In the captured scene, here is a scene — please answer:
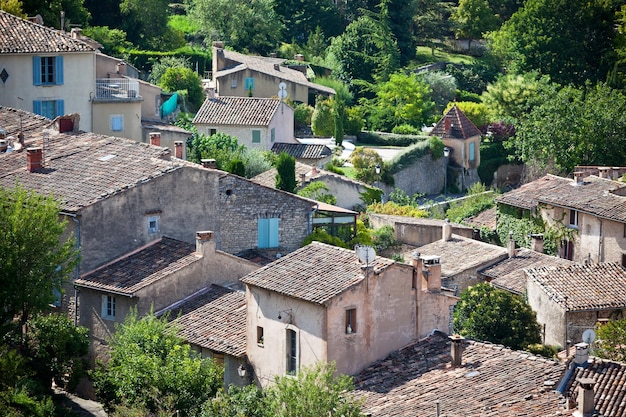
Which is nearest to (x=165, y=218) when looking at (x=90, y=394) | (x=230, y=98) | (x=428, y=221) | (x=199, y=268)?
(x=199, y=268)

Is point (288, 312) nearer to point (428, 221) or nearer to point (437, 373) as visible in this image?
point (437, 373)

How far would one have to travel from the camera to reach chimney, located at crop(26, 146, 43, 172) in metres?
49.2

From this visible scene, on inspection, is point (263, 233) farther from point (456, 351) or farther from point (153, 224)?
point (456, 351)

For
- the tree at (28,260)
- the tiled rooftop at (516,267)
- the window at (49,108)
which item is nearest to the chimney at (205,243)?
the tree at (28,260)

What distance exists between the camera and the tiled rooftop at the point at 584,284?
2058 inches

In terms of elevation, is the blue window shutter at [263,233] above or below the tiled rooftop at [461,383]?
above

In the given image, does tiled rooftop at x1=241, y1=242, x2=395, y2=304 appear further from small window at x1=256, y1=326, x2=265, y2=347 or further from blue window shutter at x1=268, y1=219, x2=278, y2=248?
blue window shutter at x1=268, y1=219, x2=278, y2=248

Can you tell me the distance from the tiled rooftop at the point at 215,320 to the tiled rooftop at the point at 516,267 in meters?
14.8

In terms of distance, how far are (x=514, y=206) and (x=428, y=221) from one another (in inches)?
152

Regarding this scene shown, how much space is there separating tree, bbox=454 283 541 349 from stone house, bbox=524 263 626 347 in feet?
7.15

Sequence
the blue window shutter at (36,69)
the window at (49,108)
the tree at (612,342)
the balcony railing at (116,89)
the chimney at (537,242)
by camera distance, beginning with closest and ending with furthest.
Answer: the tree at (612,342) → the blue window shutter at (36,69) → the window at (49,108) → the balcony railing at (116,89) → the chimney at (537,242)

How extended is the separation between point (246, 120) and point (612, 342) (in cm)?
2913

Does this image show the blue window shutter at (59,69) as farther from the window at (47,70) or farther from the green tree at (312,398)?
the green tree at (312,398)

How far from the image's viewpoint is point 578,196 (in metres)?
65.6
